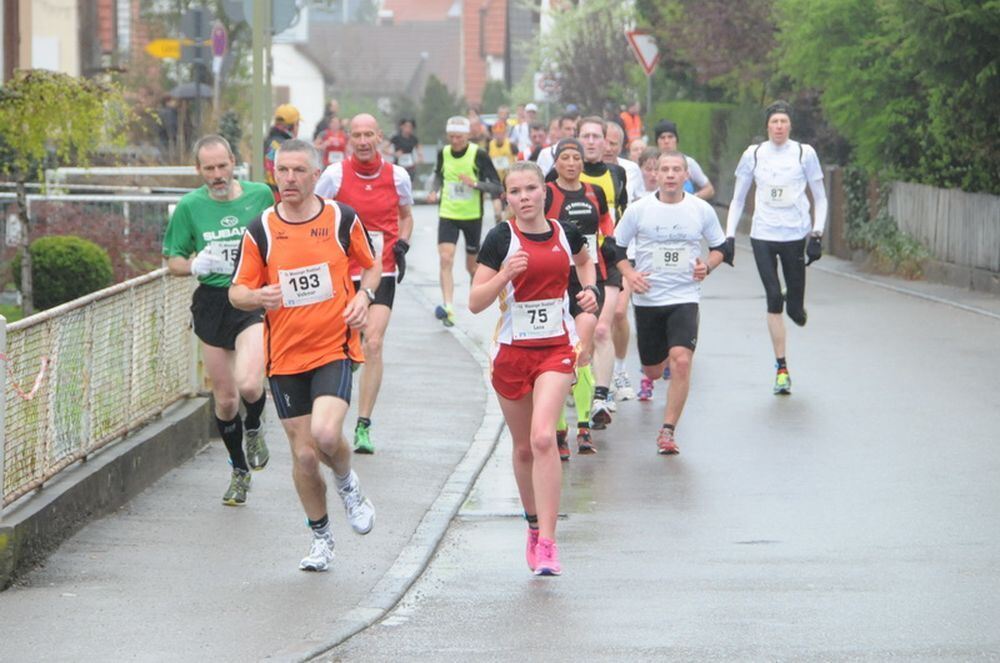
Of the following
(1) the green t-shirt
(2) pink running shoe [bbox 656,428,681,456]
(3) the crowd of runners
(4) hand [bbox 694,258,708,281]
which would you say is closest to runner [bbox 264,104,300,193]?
(3) the crowd of runners

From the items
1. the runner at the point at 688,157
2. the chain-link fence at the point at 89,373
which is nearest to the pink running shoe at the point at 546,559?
the chain-link fence at the point at 89,373

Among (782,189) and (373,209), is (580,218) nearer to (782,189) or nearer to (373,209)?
(373,209)

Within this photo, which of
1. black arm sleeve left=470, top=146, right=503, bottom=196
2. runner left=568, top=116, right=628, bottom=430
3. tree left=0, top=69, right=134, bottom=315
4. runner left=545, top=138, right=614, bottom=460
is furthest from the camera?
black arm sleeve left=470, top=146, right=503, bottom=196

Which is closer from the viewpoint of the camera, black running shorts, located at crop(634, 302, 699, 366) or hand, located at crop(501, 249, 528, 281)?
hand, located at crop(501, 249, 528, 281)

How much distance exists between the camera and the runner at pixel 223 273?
10.7m

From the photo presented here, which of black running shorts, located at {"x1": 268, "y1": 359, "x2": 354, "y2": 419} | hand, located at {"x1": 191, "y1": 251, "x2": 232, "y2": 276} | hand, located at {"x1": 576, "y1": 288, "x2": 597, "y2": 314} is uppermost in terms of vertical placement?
hand, located at {"x1": 191, "y1": 251, "x2": 232, "y2": 276}

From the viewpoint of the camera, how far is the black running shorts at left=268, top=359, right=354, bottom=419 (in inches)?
356

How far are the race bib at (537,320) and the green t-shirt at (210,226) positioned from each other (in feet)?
6.41

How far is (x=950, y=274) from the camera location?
2389 cm

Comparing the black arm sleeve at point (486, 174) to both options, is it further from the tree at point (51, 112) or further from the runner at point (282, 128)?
the tree at point (51, 112)

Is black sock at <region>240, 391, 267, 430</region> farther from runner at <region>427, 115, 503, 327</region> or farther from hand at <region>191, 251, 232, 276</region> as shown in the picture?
runner at <region>427, 115, 503, 327</region>

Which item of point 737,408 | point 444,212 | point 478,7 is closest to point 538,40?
point 478,7

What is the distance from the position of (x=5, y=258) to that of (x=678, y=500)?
985 centimetres

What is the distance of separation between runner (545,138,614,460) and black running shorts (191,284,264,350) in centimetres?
213
